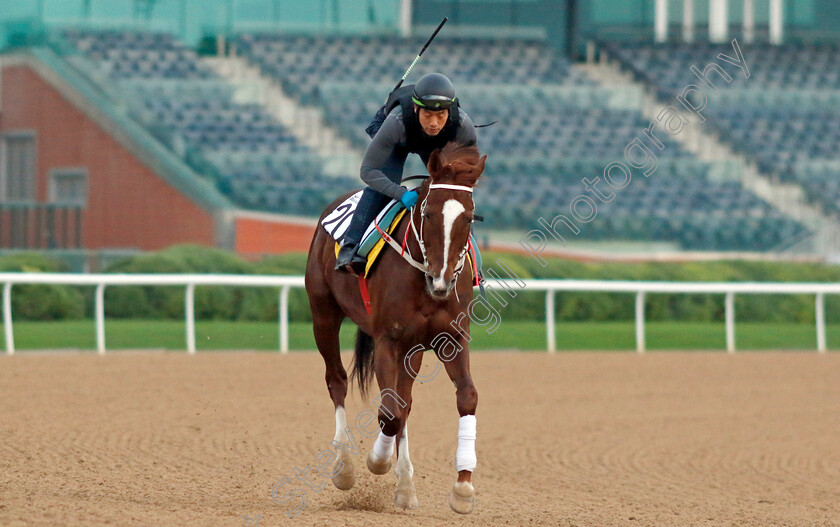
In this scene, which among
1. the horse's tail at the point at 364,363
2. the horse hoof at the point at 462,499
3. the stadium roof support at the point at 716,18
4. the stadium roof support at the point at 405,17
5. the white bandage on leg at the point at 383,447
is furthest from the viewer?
the stadium roof support at the point at 716,18

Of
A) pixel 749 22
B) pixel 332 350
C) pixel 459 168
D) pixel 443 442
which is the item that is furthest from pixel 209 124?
pixel 459 168

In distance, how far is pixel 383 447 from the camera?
540 centimetres

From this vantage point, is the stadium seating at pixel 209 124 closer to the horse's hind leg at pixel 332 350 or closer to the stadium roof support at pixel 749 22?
the stadium roof support at pixel 749 22

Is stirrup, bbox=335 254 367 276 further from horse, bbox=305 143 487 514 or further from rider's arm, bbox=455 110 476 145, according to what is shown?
rider's arm, bbox=455 110 476 145

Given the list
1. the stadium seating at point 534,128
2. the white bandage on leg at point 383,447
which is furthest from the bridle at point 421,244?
the stadium seating at point 534,128

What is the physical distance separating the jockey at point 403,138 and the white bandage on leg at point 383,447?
2.75 feet

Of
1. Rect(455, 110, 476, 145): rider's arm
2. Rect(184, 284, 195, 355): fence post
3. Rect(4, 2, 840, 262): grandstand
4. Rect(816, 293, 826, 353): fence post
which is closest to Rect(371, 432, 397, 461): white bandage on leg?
Rect(455, 110, 476, 145): rider's arm

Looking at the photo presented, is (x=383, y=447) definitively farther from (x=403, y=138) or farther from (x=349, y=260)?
(x=403, y=138)

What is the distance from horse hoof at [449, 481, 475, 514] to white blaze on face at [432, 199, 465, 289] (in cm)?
87

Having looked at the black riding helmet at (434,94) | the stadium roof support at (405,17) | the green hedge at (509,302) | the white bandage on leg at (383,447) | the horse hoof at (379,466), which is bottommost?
the green hedge at (509,302)

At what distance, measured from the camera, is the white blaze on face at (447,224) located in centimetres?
478

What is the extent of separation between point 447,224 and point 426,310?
0.53 m

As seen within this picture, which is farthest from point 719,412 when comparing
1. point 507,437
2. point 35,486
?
point 35,486

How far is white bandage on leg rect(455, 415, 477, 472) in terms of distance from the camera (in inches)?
196
